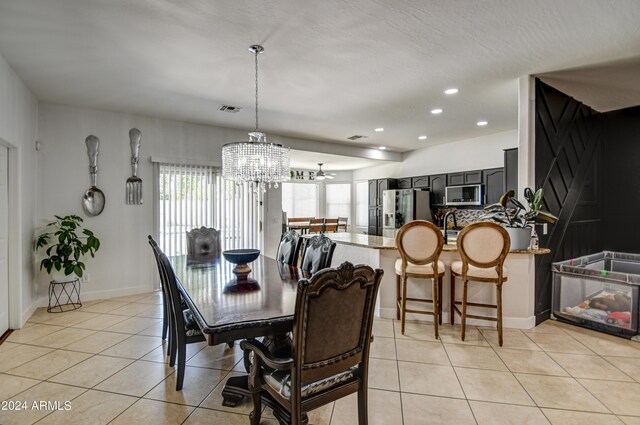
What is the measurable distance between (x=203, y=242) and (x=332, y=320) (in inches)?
119

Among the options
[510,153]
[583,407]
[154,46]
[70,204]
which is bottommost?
[583,407]

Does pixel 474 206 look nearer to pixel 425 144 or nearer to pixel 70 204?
pixel 425 144

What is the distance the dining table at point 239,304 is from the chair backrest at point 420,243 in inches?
45.1

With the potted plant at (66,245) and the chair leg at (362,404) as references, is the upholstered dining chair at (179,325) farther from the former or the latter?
the potted plant at (66,245)

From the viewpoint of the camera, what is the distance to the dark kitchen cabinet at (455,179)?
6480 millimetres

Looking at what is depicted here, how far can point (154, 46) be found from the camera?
2715 millimetres

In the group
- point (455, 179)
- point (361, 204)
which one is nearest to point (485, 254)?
point (455, 179)

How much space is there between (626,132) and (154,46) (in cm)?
601

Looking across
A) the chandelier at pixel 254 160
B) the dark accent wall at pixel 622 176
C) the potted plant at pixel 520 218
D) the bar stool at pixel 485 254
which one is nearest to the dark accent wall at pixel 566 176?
the dark accent wall at pixel 622 176

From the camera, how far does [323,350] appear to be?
1570 millimetres

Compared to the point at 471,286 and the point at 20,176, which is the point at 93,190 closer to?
the point at 20,176

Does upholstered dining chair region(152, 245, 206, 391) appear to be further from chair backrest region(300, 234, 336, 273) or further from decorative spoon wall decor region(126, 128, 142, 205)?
decorative spoon wall decor region(126, 128, 142, 205)

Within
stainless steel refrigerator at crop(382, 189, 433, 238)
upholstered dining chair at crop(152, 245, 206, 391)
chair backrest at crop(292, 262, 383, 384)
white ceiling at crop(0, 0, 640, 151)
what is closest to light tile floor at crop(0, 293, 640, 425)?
upholstered dining chair at crop(152, 245, 206, 391)

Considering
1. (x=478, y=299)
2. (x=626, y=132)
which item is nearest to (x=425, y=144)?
(x=626, y=132)
